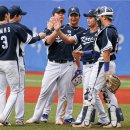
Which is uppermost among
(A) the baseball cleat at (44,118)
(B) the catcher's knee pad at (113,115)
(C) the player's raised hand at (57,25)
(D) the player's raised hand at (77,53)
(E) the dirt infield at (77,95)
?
(C) the player's raised hand at (57,25)

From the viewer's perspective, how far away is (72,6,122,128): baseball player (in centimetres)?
937

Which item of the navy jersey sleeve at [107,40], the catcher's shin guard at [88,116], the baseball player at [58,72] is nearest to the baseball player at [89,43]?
the baseball player at [58,72]

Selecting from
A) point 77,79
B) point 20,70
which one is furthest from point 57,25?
point 77,79

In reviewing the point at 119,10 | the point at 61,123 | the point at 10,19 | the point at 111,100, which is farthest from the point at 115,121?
the point at 119,10

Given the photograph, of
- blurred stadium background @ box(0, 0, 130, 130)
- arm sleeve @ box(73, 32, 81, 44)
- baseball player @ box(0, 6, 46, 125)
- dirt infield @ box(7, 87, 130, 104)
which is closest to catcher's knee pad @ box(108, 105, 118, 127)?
arm sleeve @ box(73, 32, 81, 44)

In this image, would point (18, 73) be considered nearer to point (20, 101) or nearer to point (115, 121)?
point (20, 101)

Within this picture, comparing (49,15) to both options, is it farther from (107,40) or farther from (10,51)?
(107,40)

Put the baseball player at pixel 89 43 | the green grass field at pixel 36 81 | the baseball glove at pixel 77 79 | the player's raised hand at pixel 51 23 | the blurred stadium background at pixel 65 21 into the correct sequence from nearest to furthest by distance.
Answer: the player's raised hand at pixel 51 23 → the baseball player at pixel 89 43 → the baseball glove at pixel 77 79 → the green grass field at pixel 36 81 → the blurred stadium background at pixel 65 21

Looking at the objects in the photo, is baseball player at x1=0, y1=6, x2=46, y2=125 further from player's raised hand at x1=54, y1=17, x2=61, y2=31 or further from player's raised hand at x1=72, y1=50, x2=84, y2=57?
player's raised hand at x1=72, y1=50, x2=84, y2=57

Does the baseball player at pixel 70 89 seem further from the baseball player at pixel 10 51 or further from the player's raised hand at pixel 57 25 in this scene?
the baseball player at pixel 10 51

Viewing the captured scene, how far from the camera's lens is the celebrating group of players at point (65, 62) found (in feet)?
31.3

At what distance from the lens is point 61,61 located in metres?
10.3

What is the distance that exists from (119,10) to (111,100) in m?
12.3

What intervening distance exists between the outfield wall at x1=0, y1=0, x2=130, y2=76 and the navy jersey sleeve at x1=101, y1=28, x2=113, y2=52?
12321 mm
